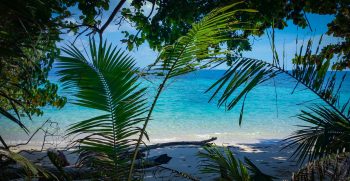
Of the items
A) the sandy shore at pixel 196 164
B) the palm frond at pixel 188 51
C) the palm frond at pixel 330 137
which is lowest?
the sandy shore at pixel 196 164

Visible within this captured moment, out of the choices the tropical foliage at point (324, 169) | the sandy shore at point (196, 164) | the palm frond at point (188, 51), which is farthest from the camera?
the sandy shore at point (196, 164)

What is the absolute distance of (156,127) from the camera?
15391 millimetres

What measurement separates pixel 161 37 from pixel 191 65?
10.4ft

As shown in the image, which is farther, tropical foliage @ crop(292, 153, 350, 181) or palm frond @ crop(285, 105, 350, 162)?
palm frond @ crop(285, 105, 350, 162)

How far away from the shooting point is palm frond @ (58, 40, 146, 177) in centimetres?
216

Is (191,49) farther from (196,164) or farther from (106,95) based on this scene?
(196,164)

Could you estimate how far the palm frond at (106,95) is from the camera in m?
2.16

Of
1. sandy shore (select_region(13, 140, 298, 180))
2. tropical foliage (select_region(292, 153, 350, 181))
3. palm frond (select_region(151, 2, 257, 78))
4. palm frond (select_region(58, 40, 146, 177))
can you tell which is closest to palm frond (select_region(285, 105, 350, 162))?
tropical foliage (select_region(292, 153, 350, 181))

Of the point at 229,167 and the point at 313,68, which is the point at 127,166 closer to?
the point at 229,167

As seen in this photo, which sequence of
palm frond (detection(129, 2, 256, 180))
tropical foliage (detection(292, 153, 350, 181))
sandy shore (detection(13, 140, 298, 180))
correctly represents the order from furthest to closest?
Result: sandy shore (detection(13, 140, 298, 180)) → palm frond (detection(129, 2, 256, 180)) → tropical foliage (detection(292, 153, 350, 181))

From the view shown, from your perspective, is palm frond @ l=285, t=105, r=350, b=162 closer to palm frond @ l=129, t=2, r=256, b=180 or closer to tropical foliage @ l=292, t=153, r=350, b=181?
tropical foliage @ l=292, t=153, r=350, b=181

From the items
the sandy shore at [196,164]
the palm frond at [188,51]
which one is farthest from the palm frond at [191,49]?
the sandy shore at [196,164]

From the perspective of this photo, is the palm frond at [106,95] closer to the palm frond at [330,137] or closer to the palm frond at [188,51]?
the palm frond at [188,51]

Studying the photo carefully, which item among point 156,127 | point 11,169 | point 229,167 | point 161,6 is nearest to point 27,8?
point 229,167
